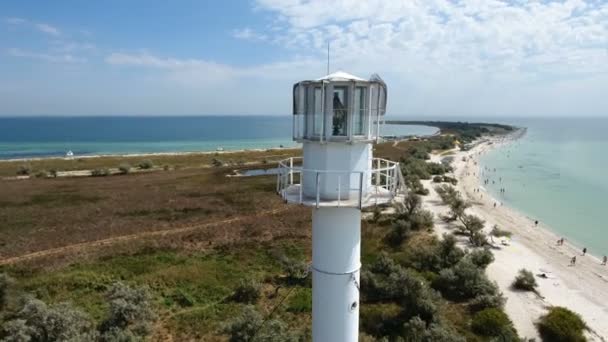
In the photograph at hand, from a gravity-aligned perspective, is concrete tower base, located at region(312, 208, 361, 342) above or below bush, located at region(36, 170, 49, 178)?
above

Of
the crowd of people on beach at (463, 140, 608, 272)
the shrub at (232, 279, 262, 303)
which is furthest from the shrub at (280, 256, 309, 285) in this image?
the crowd of people on beach at (463, 140, 608, 272)

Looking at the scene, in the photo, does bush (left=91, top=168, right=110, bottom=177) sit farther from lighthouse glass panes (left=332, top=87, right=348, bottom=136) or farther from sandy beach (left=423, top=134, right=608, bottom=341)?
lighthouse glass panes (left=332, top=87, right=348, bottom=136)

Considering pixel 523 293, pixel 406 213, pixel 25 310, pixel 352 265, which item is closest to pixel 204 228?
pixel 25 310

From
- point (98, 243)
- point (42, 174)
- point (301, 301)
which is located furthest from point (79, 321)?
point (42, 174)

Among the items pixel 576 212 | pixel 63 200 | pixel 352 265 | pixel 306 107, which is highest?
pixel 306 107

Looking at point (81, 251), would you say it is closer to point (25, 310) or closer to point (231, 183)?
point (25, 310)

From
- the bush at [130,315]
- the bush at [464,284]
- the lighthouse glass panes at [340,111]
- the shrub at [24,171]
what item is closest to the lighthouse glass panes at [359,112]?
the lighthouse glass panes at [340,111]
